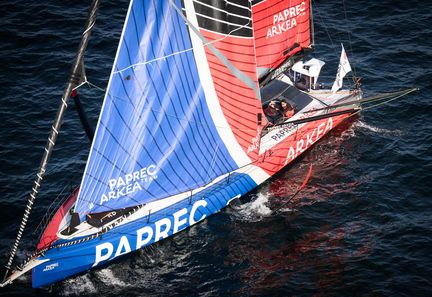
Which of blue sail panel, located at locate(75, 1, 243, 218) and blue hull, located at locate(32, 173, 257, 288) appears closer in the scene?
blue sail panel, located at locate(75, 1, 243, 218)

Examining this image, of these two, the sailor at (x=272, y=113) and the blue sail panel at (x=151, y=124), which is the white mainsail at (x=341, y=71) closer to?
the sailor at (x=272, y=113)

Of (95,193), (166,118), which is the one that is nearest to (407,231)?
(166,118)

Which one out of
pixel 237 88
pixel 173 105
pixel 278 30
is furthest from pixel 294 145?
pixel 173 105

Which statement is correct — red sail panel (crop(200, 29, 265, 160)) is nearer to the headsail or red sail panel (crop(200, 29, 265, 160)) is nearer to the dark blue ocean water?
the headsail

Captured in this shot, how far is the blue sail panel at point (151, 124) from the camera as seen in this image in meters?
27.5

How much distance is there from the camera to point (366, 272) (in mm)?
31422

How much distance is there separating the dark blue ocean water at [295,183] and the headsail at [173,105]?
11.8 ft

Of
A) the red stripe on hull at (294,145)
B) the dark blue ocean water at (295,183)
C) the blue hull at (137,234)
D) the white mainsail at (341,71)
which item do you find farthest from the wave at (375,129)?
the blue hull at (137,234)

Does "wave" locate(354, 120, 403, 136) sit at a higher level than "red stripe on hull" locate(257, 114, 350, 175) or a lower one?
lower

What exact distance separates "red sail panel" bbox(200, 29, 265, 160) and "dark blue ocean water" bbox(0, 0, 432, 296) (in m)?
4.37

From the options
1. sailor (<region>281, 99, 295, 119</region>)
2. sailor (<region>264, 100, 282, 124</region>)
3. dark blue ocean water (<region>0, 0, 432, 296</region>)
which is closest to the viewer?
dark blue ocean water (<region>0, 0, 432, 296</region>)

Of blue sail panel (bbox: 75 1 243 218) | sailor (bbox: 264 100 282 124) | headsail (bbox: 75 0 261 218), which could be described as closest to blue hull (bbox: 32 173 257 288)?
headsail (bbox: 75 0 261 218)

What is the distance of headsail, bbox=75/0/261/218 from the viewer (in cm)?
2781

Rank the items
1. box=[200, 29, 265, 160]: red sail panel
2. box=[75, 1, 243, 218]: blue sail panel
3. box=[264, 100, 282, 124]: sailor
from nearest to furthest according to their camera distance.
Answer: box=[75, 1, 243, 218]: blue sail panel
box=[200, 29, 265, 160]: red sail panel
box=[264, 100, 282, 124]: sailor
